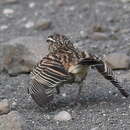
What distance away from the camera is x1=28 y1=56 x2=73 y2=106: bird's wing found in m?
7.08

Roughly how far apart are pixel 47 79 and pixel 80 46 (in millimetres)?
3665

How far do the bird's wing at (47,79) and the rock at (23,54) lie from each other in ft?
6.47

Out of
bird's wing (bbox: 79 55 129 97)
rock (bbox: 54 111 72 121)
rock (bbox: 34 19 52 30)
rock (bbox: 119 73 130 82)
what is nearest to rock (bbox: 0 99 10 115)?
rock (bbox: 54 111 72 121)

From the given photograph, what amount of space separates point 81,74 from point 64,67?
29 centimetres

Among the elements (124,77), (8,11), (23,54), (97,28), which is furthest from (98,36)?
(8,11)

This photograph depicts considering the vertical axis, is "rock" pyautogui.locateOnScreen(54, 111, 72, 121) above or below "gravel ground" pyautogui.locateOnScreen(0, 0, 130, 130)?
above

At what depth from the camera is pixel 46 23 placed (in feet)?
→ 40.9

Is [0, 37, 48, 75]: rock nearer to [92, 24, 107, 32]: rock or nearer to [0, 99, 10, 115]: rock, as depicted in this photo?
[0, 99, 10, 115]: rock

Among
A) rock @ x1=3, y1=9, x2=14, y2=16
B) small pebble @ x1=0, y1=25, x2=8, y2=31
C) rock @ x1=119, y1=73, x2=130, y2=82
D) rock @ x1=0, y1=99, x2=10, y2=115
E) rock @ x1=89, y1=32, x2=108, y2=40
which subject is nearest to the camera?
rock @ x1=0, y1=99, x2=10, y2=115

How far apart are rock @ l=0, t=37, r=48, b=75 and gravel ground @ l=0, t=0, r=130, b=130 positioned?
0.14 m

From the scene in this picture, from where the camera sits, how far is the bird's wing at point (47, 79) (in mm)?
7082

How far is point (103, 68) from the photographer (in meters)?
7.50

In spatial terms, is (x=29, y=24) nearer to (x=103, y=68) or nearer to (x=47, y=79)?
(x=103, y=68)

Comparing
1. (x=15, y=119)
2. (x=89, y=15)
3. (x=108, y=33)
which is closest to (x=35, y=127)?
(x=15, y=119)
